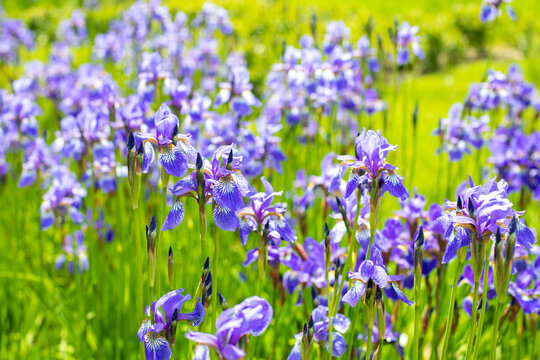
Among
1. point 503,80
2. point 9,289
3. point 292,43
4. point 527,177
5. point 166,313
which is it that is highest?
point 292,43

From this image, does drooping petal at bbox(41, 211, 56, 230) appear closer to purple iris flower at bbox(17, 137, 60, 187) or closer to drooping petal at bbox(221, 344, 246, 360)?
purple iris flower at bbox(17, 137, 60, 187)

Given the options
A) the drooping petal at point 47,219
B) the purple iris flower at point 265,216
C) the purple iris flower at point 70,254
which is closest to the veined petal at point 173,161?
the purple iris flower at point 265,216

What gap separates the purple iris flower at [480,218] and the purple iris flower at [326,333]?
0.56 meters

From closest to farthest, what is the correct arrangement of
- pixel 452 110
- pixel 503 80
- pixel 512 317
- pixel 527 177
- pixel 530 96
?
pixel 512 317 → pixel 527 177 → pixel 452 110 → pixel 503 80 → pixel 530 96

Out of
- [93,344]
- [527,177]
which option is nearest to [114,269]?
[93,344]

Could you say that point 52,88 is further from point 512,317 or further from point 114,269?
point 512,317

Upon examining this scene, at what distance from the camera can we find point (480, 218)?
1.90m

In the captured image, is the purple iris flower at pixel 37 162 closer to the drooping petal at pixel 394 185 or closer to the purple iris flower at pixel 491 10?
the drooping petal at pixel 394 185

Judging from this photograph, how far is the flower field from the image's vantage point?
1.99 metres

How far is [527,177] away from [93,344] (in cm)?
333

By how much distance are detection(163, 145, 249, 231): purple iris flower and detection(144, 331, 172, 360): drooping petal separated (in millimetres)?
382

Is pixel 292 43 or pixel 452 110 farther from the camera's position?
pixel 292 43

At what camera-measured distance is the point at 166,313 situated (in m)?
1.81

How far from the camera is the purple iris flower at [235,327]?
153cm
